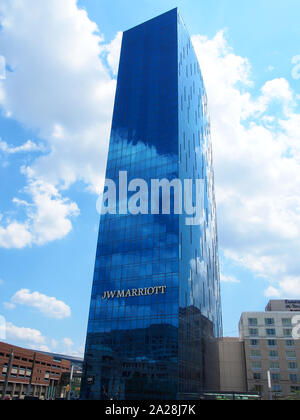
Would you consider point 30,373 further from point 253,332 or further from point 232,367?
point 253,332

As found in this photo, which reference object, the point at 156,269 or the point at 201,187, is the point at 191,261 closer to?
the point at 156,269

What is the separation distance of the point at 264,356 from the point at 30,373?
105m

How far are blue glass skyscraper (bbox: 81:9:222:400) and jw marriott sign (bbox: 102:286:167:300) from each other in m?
0.25

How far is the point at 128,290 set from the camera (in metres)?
87.4

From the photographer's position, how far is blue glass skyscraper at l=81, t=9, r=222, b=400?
7862cm

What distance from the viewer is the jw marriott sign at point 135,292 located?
83.0 meters

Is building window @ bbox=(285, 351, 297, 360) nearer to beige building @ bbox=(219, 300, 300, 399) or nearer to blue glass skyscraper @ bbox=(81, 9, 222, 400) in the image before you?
beige building @ bbox=(219, 300, 300, 399)

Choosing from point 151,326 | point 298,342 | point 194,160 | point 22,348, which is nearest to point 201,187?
point 194,160

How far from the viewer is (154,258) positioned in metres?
87.6

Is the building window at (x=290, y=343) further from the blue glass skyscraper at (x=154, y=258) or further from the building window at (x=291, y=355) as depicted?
the blue glass skyscraper at (x=154, y=258)

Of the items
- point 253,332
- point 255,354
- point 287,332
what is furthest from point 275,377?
point 287,332

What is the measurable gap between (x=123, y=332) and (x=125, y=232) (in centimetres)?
2677

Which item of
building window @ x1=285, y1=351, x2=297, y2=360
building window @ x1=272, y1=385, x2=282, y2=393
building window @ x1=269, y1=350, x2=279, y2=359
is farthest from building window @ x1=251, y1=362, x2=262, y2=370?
building window @ x1=285, y1=351, x2=297, y2=360

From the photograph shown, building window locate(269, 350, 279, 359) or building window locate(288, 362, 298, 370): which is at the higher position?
building window locate(269, 350, 279, 359)
